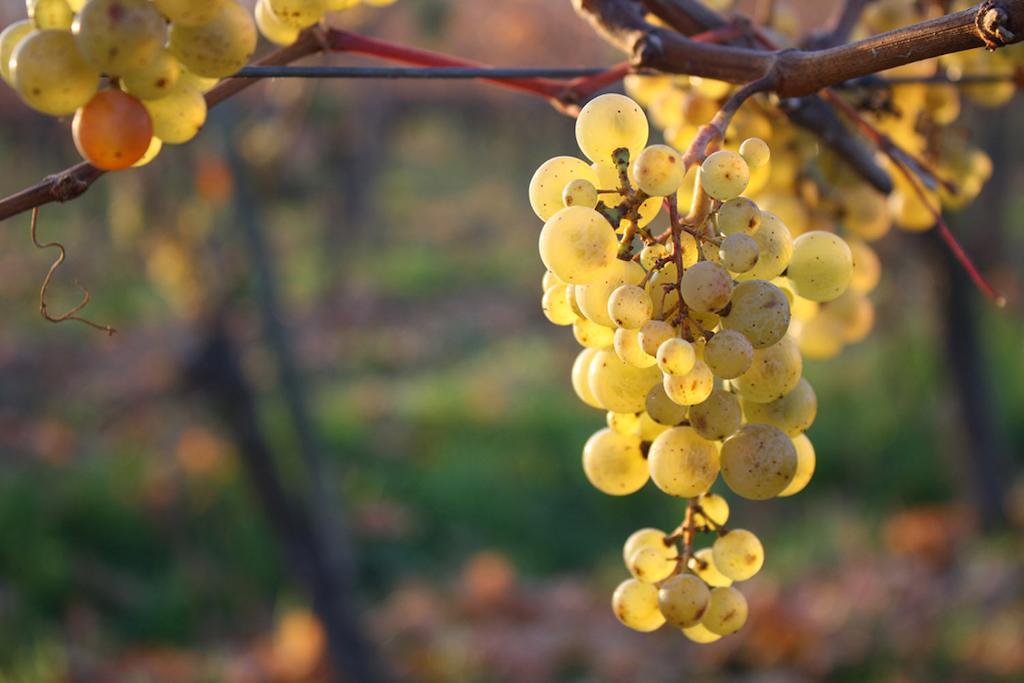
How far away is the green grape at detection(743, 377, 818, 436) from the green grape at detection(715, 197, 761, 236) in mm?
110

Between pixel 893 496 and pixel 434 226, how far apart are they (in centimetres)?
713

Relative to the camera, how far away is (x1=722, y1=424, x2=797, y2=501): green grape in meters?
0.52

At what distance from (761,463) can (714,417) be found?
0.11 feet

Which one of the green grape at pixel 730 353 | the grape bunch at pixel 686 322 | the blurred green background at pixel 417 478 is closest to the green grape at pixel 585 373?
the grape bunch at pixel 686 322

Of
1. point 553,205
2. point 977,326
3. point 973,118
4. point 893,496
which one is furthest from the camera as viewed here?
point 973,118

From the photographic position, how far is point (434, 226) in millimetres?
10672

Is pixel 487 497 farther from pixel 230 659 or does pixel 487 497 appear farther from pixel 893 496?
pixel 893 496

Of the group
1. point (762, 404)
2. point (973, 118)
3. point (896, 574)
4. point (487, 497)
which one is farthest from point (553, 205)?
point (973, 118)

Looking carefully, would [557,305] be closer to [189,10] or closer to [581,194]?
[581,194]

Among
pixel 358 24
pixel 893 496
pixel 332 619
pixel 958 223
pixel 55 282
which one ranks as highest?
pixel 55 282

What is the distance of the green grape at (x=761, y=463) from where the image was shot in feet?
1.70

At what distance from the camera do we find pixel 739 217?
20.1 inches

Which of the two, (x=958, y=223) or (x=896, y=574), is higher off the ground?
(x=958, y=223)

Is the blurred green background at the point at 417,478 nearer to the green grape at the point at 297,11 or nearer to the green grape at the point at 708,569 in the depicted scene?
the green grape at the point at 297,11
